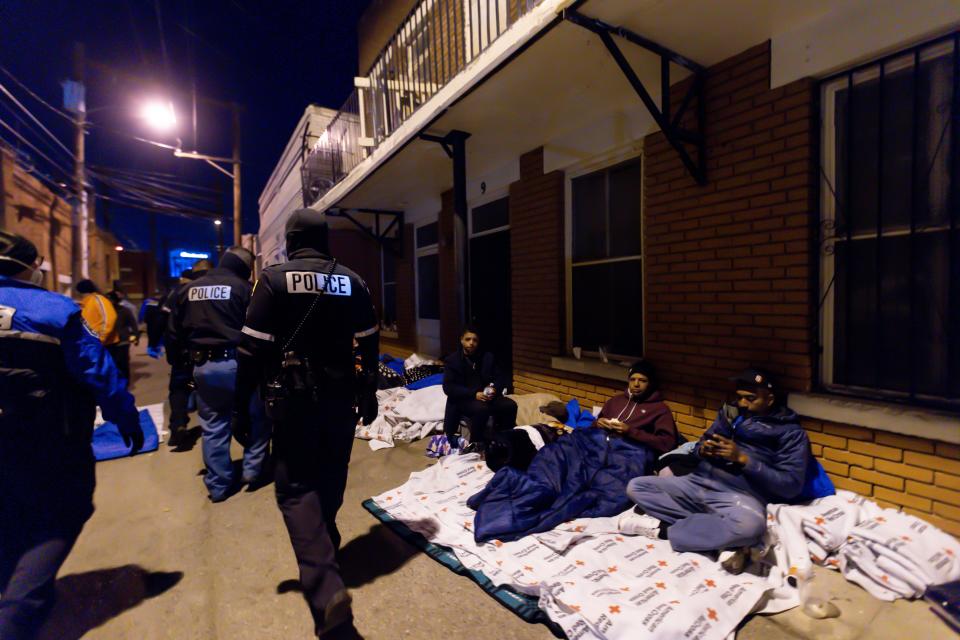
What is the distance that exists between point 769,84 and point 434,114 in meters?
2.69

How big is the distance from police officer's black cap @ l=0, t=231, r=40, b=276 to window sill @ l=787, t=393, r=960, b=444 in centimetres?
431

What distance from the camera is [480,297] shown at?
261 inches

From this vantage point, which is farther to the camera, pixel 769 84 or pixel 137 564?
pixel 769 84

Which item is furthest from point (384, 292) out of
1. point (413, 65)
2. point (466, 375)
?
point (466, 375)

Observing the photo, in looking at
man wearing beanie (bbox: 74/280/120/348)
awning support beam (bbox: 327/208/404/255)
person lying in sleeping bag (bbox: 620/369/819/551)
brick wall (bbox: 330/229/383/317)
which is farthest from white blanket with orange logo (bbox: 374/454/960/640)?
brick wall (bbox: 330/229/383/317)

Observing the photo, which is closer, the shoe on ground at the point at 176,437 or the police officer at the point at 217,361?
the police officer at the point at 217,361

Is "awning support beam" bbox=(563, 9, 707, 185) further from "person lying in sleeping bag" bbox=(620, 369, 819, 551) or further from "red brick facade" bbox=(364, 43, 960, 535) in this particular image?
"person lying in sleeping bag" bbox=(620, 369, 819, 551)

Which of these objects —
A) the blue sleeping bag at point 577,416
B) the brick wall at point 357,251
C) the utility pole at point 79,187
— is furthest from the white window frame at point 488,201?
the utility pole at point 79,187

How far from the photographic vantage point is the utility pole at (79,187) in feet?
41.7

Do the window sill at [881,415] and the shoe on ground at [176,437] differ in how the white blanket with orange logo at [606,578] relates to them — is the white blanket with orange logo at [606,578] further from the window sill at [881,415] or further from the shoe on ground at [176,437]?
the shoe on ground at [176,437]

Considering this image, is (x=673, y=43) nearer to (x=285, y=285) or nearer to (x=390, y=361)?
(x=285, y=285)

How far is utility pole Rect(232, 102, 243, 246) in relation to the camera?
18703mm

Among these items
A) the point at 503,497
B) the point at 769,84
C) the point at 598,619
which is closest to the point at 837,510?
the point at 598,619

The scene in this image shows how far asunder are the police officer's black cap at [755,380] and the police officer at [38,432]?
136 inches
